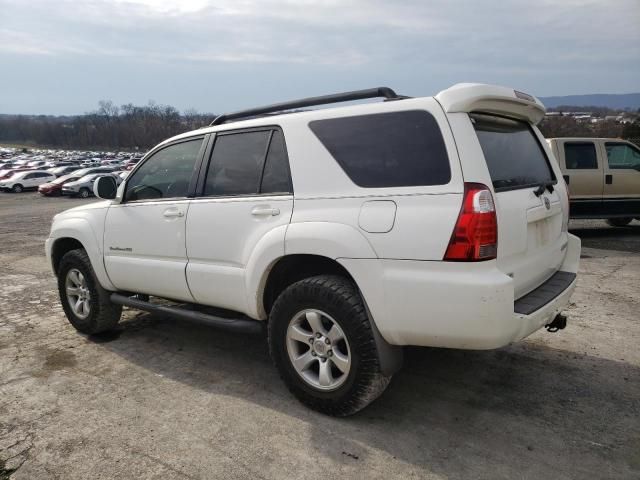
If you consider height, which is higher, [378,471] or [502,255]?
[502,255]

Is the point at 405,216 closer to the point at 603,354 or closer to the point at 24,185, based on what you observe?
the point at 603,354

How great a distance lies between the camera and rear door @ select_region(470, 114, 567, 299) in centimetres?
290

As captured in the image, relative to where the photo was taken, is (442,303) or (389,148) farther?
(389,148)

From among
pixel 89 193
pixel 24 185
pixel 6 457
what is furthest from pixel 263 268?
pixel 24 185

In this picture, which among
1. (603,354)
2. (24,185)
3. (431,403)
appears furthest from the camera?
(24,185)

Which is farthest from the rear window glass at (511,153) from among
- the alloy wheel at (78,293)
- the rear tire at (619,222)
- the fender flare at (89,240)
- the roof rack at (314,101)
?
the rear tire at (619,222)

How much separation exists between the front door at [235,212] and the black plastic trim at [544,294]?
148 cm

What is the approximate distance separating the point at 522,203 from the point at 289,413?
1952 millimetres

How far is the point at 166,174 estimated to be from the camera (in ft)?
14.1

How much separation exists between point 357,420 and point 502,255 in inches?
53.4

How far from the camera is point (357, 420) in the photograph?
3.24 meters

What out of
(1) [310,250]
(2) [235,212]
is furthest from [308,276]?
(2) [235,212]

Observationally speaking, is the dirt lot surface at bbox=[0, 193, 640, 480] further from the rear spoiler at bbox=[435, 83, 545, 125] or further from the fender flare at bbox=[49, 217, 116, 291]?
Result: the rear spoiler at bbox=[435, 83, 545, 125]

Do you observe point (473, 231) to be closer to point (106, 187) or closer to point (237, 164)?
point (237, 164)
